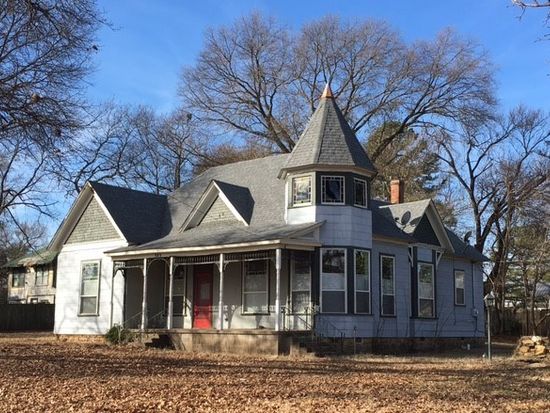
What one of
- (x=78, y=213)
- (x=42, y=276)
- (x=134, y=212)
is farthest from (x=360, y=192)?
(x=42, y=276)

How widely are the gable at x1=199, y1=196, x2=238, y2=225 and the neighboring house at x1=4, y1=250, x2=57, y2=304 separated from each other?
24.8m

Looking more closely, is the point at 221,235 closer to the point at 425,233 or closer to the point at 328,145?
the point at 328,145

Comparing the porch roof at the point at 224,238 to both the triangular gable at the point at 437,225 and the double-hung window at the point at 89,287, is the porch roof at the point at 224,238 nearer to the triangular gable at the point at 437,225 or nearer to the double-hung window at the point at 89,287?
the double-hung window at the point at 89,287

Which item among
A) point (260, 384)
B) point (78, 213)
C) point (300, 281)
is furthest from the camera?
point (78, 213)

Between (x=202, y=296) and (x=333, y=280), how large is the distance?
552 cm

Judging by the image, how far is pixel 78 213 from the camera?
2758cm

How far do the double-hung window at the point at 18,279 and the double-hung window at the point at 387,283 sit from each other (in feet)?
123

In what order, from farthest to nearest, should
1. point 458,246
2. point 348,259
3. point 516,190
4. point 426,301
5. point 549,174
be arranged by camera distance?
1. point 516,190
2. point 549,174
3. point 458,246
4. point 426,301
5. point 348,259

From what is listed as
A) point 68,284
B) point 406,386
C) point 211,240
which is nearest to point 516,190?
point 211,240

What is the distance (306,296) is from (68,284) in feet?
34.8

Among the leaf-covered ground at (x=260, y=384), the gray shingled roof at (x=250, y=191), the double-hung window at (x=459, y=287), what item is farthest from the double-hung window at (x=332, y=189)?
the double-hung window at (x=459, y=287)

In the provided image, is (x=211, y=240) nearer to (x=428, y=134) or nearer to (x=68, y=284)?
(x=68, y=284)

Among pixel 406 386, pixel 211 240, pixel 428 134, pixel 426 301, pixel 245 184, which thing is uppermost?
pixel 428 134

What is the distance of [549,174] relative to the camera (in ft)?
115
